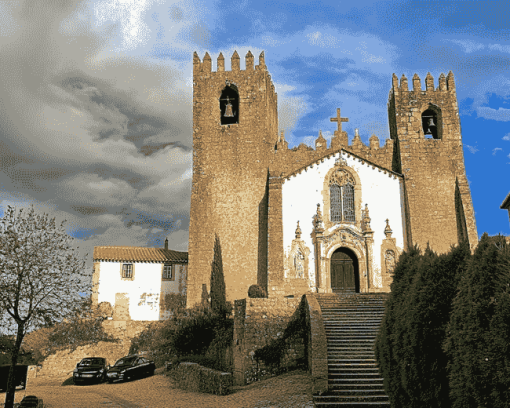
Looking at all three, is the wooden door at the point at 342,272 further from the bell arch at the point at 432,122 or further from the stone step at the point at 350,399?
the stone step at the point at 350,399

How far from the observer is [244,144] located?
27672mm

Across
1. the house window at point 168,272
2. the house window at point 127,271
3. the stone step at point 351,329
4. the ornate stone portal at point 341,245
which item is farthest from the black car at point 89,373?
the ornate stone portal at point 341,245

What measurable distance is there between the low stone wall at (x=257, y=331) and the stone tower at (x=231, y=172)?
289 inches

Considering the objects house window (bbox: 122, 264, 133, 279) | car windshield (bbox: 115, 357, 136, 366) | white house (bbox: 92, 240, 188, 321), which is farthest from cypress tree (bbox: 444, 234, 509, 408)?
house window (bbox: 122, 264, 133, 279)

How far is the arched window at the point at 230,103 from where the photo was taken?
28.9 meters

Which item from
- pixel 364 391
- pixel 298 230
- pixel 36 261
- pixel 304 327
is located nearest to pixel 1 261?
pixel 36 261

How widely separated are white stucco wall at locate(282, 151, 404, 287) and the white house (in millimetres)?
10119

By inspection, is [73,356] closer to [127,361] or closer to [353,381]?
[127,361]

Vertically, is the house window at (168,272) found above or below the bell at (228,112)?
below

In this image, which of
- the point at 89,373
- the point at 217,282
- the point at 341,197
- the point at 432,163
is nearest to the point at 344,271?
the point at 341,197

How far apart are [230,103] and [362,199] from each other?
9.71 meters

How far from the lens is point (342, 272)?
25.2 m

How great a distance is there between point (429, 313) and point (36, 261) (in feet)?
39.8

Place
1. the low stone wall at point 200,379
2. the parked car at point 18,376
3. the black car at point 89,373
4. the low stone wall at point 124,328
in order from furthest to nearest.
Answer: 1. the low stone wall at point 124,328
2. the black car at point 89,373
3. the low stone wall at point 200,379
4. the parked car at point 18,376
